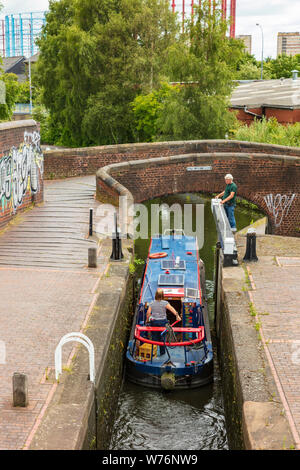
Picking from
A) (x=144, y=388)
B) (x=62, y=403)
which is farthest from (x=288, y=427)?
(x=144, y=388)

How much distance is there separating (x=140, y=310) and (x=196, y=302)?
50.6 inches

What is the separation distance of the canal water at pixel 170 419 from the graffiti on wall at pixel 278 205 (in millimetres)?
9166

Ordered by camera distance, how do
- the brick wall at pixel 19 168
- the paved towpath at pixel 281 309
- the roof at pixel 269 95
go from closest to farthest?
the paved towpath at pixel 281 309, the brick wall at pixel 19 168, the roof at pixel 269 95

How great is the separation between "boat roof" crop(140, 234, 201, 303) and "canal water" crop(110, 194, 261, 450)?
216 cm

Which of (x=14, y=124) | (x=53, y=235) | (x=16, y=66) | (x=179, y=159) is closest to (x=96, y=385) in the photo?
(x=53, y=235)

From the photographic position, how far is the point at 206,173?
22.5 metres

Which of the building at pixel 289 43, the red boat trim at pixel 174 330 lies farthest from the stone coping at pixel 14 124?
the building at pixel 289 43

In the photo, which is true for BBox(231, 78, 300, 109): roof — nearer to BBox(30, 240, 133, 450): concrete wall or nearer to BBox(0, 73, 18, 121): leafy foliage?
BBox(0, 73, 18, 121): leafy foliage

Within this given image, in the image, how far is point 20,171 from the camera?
1848 cm

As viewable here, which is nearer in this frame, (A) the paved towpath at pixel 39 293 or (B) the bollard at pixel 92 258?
(A) the paved towpath at pixel 39 293

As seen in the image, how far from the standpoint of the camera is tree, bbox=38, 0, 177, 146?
3397cm

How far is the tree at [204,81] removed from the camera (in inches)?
1016

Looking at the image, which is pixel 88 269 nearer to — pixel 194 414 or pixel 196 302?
pixel 196 302

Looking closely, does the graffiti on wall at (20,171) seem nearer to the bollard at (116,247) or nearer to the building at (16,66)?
the bollard at (116,247)
